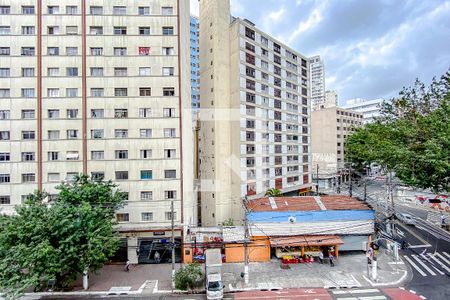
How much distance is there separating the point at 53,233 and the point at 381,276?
25.4 meters

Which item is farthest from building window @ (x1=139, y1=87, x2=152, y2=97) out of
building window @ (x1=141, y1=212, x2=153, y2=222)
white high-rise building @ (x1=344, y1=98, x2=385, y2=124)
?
white high-rise building @ (x1=344, y1=98, x2=385, y2=124)

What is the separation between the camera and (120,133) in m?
29.5

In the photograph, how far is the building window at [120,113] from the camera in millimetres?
29547

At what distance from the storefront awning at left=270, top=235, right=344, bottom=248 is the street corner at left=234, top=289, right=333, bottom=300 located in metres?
5.18

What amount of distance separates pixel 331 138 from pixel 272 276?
2339 inches

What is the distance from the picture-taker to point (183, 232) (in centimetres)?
2938

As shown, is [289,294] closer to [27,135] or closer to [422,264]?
[422,264]

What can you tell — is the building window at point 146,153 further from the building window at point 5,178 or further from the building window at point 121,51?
the building window at point 5,178

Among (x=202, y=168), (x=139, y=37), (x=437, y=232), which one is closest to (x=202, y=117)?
(x=202, y=168)

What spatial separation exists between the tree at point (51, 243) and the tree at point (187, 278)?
563 centimetres

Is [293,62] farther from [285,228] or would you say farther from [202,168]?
[285,228]

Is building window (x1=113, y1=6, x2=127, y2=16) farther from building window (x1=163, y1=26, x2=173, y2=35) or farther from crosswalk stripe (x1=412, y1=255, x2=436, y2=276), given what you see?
crosswalk stripe (x1=412, y1=255, x2=436, y2=276)

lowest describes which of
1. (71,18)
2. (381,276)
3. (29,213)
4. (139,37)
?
(381,276)

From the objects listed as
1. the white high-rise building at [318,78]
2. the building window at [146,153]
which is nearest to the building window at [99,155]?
the building window at [146,153]
